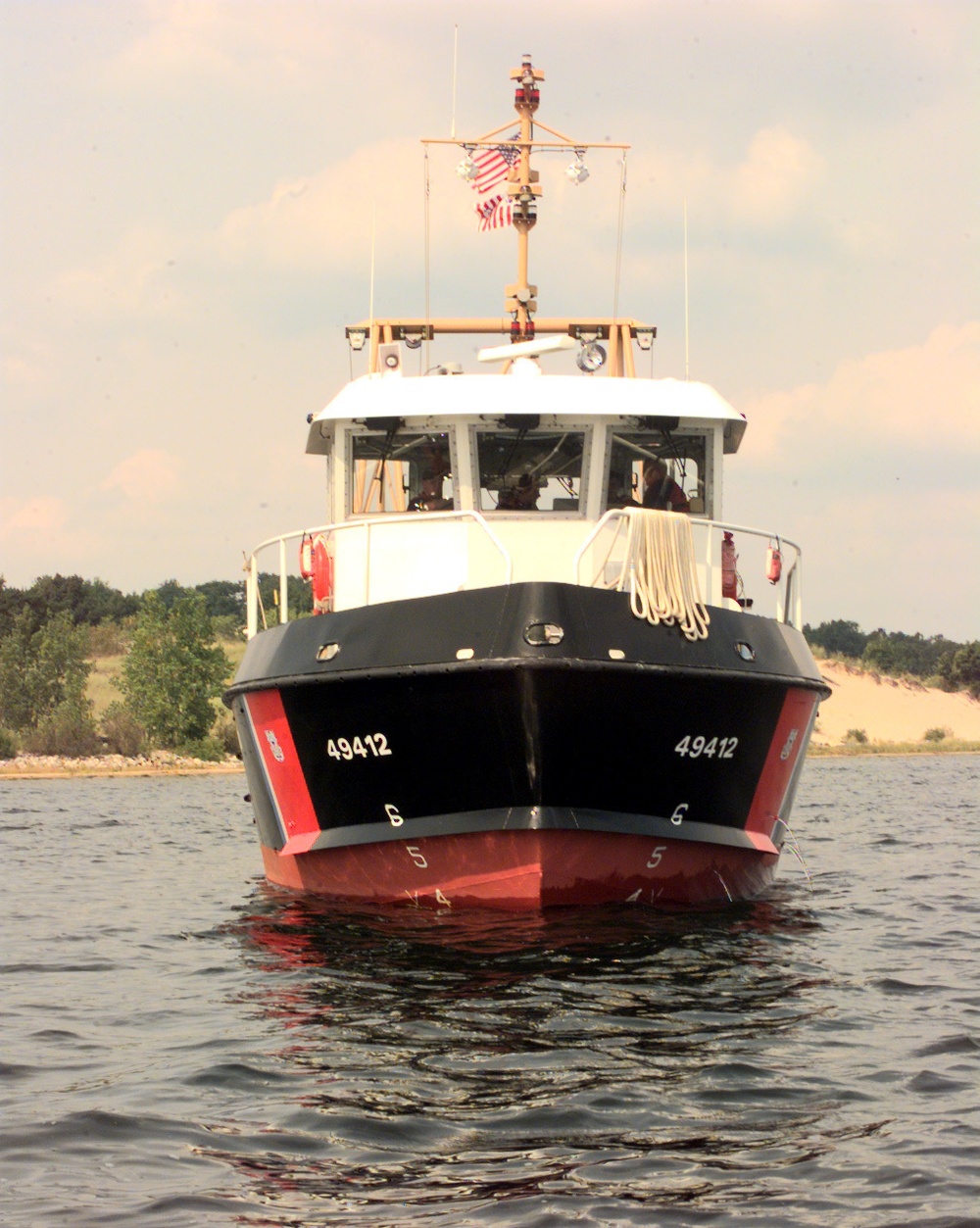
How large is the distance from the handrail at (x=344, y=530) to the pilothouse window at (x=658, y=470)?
1144 millimetres

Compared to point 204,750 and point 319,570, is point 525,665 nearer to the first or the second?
point 319,570

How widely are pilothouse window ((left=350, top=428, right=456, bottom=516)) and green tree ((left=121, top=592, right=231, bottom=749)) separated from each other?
112 ft

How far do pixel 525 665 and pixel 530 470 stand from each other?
116 inches

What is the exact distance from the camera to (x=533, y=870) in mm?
9258

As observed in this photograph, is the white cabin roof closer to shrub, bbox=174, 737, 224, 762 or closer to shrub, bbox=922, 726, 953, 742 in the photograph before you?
A: shrub, bbox=174, 737, 224, 762

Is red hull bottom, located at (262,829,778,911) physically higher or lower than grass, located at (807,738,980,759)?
higher

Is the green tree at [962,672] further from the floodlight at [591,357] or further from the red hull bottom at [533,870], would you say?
the red hull bottom at [533,870]

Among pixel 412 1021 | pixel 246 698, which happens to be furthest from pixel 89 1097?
pixel 246 698

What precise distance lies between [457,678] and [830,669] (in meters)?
70.5

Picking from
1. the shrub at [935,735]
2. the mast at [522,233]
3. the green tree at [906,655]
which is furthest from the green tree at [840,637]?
the mast at [522,233]

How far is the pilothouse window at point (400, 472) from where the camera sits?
11.5 m

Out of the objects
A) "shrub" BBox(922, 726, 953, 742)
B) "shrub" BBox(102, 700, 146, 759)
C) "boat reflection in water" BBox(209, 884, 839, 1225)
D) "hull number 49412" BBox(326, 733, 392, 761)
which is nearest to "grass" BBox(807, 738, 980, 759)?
"shrub" BBox(922, 726, 953, 742)

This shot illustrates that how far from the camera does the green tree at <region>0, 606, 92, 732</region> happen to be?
49.6 m

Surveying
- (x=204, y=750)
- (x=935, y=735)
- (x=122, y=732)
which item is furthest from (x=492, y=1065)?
(x=935, y=735)
